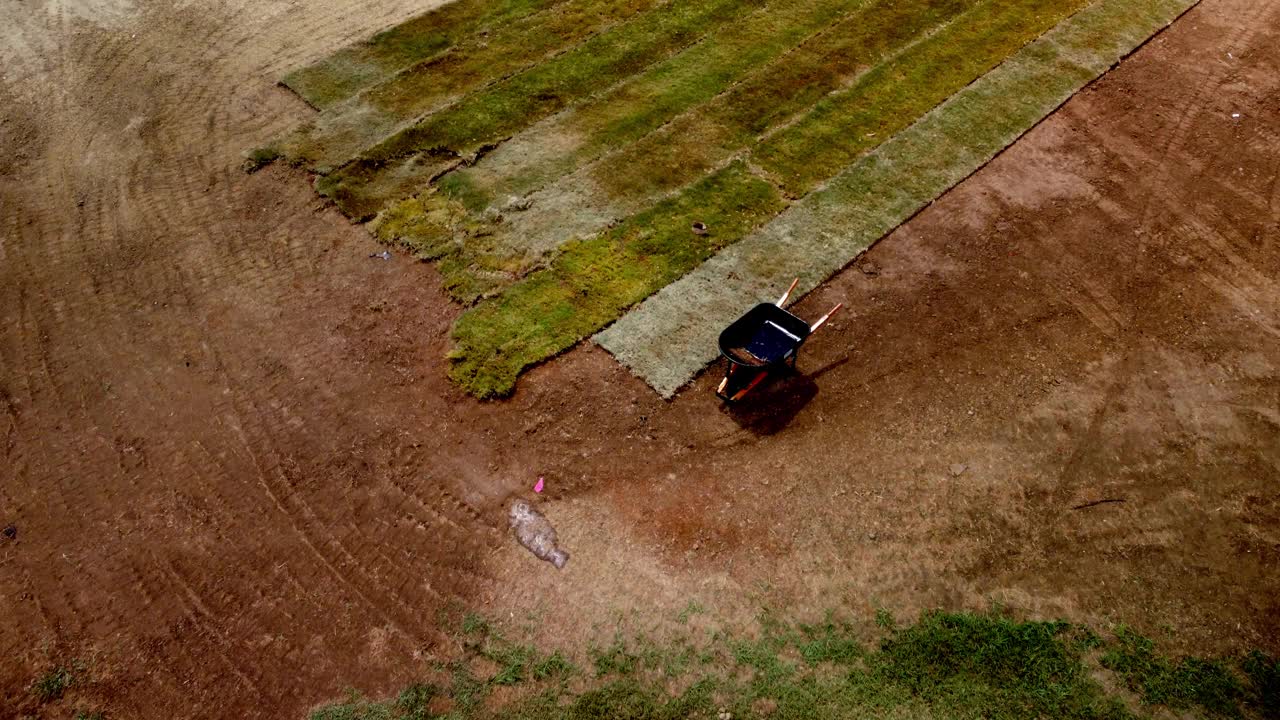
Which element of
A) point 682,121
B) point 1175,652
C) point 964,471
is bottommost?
point 1175,652

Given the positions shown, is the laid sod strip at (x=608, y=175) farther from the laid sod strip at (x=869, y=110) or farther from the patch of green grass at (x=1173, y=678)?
the patch of green grass at (x=1173, y=678)

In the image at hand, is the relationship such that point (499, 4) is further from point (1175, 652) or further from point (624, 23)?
point (1175, 652)

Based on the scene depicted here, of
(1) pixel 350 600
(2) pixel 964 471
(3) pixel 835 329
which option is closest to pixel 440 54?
(3) pixel 835 329

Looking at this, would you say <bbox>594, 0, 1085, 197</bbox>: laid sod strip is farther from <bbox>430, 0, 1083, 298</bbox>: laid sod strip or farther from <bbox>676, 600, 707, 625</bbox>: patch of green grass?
<bbox>676, 600, 707, 625</bbox>: patch of green grass

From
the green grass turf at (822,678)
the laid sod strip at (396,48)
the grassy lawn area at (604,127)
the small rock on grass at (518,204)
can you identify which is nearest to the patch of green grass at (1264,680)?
the green grass turf at (822,678)

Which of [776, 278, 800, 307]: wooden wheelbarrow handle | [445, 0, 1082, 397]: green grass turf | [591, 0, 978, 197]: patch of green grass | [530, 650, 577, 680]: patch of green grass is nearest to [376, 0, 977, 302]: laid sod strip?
[591, 0, 978, 197]: patch of green grass
